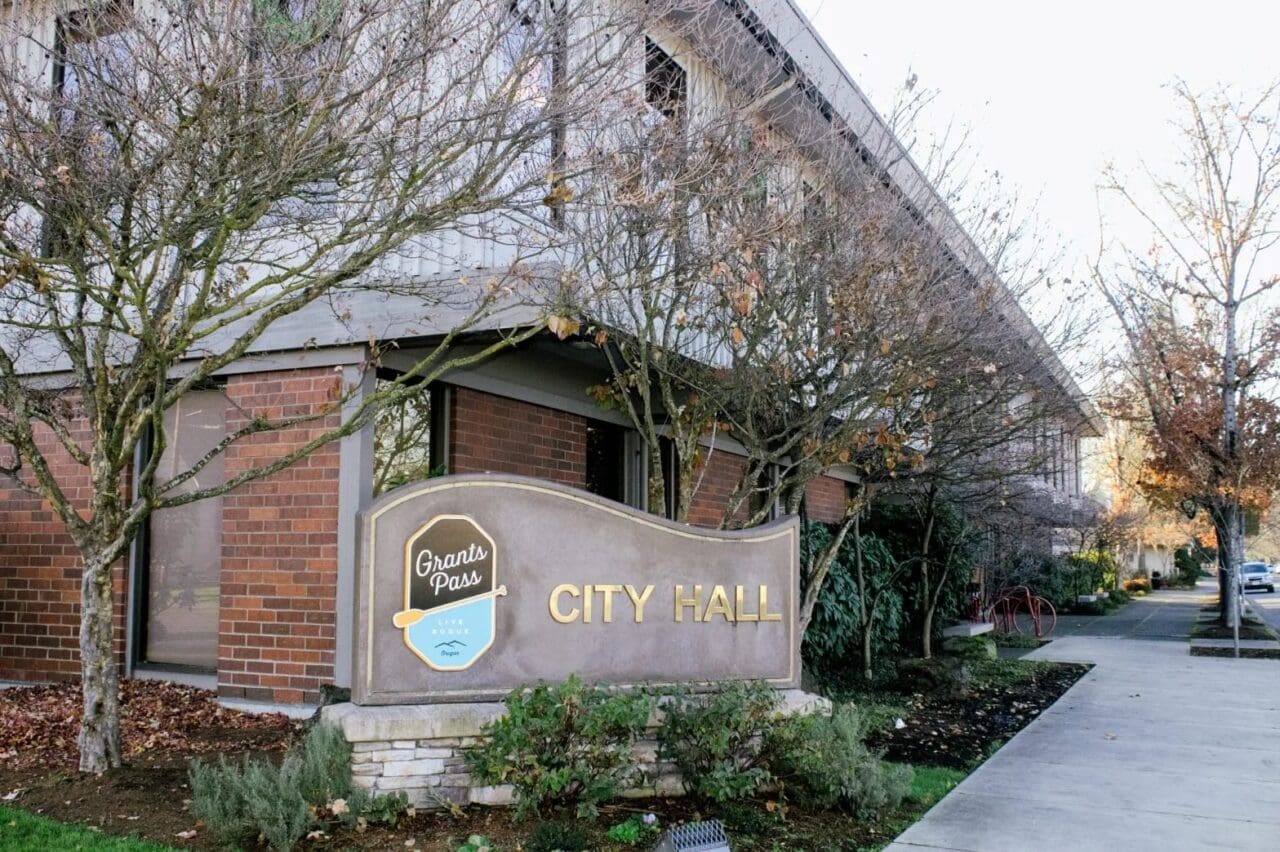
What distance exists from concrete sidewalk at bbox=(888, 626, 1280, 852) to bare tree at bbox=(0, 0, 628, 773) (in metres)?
4.04

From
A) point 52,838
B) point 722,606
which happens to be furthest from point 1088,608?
point 52,838

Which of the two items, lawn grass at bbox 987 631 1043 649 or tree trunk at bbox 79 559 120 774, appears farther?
lawn grass at bbox 987 631 1043 649

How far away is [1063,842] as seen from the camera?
5848mm

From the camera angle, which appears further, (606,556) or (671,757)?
(606,556)

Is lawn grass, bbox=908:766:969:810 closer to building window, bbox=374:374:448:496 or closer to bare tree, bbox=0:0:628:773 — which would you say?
bare tree, bbox=0:0:628:773

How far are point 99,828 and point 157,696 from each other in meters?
3.32

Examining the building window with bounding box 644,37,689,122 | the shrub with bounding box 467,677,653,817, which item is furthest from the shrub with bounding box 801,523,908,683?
the shrub with bounding box 467,677,653,817

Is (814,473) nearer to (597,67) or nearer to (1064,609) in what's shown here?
(597,67)

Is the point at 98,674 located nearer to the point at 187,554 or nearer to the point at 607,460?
the point at 187,554

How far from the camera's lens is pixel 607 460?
1169 cm

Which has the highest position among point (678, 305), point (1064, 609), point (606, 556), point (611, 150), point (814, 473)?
point (611, 150)

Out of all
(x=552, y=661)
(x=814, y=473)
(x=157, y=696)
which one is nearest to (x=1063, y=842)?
(x=552, y=661)

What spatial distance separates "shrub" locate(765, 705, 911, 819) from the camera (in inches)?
244

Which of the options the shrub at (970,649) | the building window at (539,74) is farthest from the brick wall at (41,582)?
the shrub at (970,649)
